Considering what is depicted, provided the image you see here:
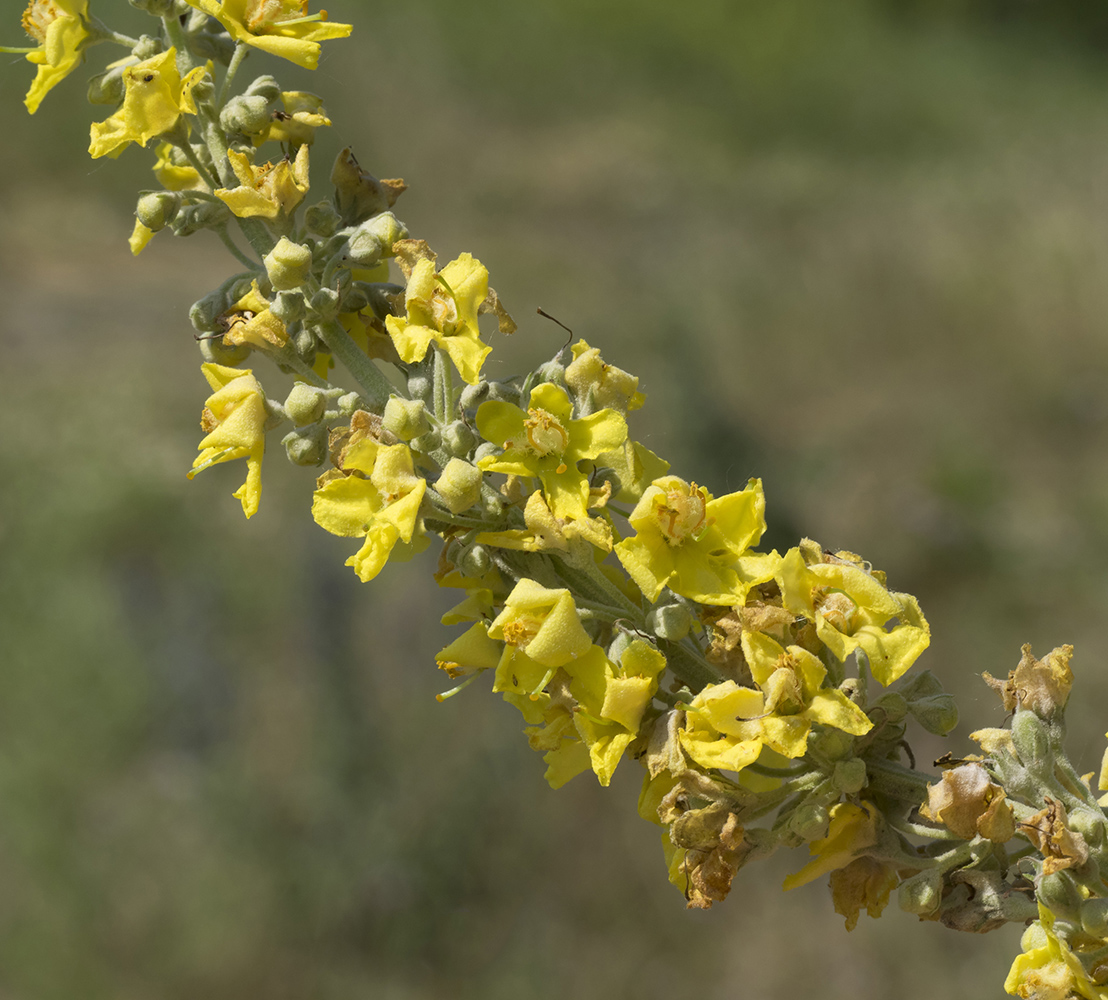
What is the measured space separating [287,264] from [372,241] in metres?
0.13

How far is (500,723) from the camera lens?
5199 millimetres

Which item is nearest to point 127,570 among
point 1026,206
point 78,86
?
point 78,86

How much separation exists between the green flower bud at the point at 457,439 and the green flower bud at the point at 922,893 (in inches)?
29.3

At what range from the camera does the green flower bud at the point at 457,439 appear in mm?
1135

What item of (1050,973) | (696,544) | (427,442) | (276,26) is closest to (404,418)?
(427,442)

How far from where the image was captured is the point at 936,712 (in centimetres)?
120

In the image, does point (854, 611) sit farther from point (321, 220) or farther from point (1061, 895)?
point (321, 220)

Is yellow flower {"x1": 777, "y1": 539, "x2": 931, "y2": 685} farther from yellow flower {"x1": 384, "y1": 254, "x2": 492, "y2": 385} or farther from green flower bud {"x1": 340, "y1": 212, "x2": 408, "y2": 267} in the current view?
green flower bud {"x1": 340, "y1": 212, "x2": 408, "y2": 267}

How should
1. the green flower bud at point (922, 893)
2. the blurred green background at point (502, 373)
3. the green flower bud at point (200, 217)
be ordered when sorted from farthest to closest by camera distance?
the blurred green background at point (502, 373) < the green flower bud at point (200, 217) < the green flower bud at point (922, 893)

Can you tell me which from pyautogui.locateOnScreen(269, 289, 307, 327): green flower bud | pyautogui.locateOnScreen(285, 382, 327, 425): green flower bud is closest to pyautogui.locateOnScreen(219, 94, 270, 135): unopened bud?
pyautogui.locateOnScreen(269, 289, 307, 327): green flower bud

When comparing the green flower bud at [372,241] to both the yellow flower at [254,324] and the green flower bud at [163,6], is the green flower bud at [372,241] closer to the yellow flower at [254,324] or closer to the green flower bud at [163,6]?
the yellow flower at [254,324]

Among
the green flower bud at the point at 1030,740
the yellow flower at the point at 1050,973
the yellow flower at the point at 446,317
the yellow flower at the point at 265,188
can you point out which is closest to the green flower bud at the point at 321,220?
the yellow flower at the point at 265,188

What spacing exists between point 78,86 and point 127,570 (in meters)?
8.82

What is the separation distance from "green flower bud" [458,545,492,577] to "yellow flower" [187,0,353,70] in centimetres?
64
